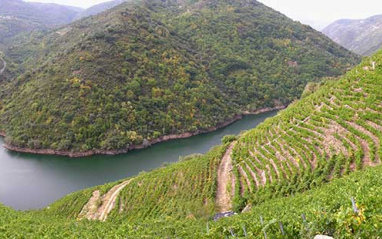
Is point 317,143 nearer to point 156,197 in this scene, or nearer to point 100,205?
point 156,197

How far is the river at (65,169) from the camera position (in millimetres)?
46688

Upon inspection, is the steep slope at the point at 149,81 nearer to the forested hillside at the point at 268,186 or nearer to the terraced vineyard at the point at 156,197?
the terraced vineyard at the point at 156,197

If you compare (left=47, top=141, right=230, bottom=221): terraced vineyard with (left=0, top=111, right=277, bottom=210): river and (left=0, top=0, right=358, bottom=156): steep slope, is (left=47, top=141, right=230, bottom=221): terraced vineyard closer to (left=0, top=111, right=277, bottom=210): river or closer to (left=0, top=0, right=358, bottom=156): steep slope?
(left=0, top=111, right=277, bottom=210): river

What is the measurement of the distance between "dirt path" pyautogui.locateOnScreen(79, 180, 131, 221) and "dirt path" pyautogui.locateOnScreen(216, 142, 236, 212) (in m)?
9.95

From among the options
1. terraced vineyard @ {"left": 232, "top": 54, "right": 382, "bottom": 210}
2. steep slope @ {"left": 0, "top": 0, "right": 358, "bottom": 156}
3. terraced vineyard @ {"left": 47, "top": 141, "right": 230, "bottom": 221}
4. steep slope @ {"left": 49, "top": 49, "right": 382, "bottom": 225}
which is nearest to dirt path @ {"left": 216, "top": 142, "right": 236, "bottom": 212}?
steep slope @ {"left": 49, "top": 49, "right": 382, "bottom": 225}

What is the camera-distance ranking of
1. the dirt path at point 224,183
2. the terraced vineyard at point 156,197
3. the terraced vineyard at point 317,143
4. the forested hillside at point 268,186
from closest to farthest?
the forested hillside at point 268,186
the terraced vineyard at point 317,143
the dirt path at point 224,183
the terraced vineyard at point 156,197

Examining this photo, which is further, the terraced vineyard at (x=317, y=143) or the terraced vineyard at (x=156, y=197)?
the terraced vineyard at (x=156, y=197)

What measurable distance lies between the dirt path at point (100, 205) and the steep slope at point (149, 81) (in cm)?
2840

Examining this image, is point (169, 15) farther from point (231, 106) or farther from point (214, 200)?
point (214, 200)

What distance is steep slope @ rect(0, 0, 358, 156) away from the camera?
6562cm

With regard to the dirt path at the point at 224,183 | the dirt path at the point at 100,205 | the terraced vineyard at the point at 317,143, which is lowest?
the dirt path at the point at 100,205

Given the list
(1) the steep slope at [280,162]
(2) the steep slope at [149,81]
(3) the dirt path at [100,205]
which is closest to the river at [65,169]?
(2) the steep slope at [149,81]

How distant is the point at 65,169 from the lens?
182ft

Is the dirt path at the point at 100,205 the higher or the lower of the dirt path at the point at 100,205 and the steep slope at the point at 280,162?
the lower
